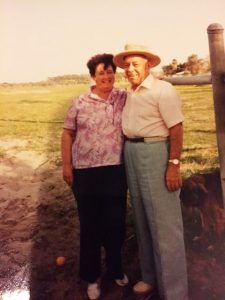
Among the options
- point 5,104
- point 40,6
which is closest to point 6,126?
point 5,104

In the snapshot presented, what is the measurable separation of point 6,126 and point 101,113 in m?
3.69

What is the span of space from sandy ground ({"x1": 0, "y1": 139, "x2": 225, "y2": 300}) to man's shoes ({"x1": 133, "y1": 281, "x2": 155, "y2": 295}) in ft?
0.14

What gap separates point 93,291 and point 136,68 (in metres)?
1.33

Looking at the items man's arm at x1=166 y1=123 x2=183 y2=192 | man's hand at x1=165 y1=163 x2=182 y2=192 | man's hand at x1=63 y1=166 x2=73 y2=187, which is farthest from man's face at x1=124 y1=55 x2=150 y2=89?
man's hand at x1=63 y1=166 x2=73 y2=187

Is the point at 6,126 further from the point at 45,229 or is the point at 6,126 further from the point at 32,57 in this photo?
the point at 45,229

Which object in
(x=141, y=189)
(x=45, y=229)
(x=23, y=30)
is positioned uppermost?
(x=23, y=30)

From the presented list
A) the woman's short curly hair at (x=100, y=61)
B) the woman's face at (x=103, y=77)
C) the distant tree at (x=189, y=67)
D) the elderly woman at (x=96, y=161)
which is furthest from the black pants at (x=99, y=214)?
the distant tree at (x=189, y=67)

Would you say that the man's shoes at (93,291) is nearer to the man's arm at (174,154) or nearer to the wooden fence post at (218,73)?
the man's arm at (174,154)

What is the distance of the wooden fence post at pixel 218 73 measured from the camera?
1.91m

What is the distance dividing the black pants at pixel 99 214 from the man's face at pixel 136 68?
50 centimetres

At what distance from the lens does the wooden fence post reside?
1913 millimetres

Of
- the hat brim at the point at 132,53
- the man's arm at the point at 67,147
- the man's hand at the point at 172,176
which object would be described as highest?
the hat brim at the point at 132,53

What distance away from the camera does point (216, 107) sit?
78.8 inches

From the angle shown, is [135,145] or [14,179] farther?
[14,179]
